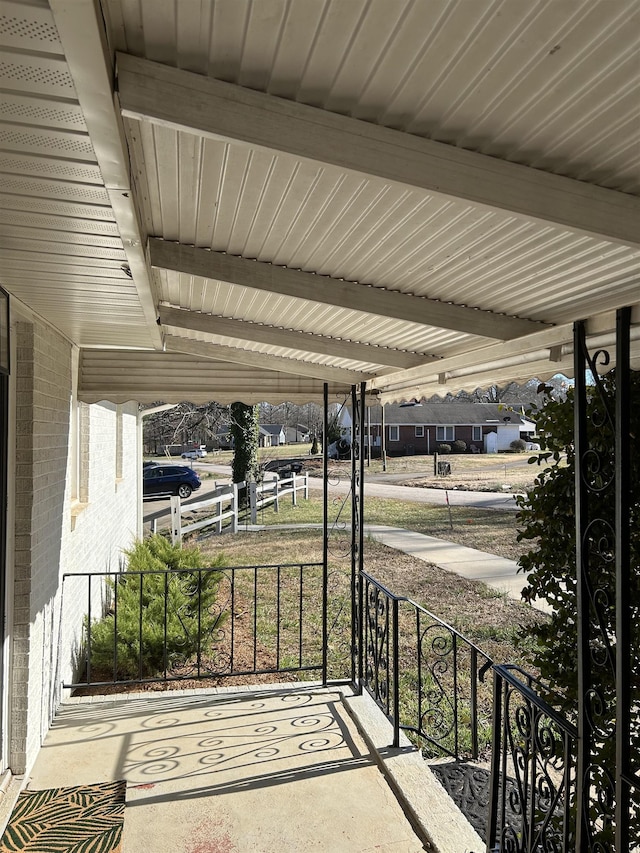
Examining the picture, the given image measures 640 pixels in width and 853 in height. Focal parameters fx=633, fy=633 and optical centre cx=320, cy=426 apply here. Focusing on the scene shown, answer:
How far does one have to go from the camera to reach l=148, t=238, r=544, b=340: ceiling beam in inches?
99.3

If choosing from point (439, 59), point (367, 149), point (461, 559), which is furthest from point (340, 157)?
point (461, 559)

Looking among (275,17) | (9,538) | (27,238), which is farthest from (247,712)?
(275,17)

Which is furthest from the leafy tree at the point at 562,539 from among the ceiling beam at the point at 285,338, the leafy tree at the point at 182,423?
the leafy tree at the point at 182,423

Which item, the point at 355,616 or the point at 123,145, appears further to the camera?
the point at 355,616

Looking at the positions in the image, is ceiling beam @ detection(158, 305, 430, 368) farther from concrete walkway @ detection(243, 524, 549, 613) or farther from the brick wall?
concrete walkway @ detection(243, 524, 549, 613)

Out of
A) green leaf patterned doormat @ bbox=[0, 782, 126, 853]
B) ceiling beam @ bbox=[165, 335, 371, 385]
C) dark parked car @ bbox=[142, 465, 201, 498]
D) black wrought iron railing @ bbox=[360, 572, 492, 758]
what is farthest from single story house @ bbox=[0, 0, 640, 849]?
dark parked car @ bbox=[142, 465, 201, 498]

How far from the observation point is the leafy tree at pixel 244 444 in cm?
1585

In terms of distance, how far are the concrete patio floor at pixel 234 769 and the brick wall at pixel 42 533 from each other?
1.05 feet

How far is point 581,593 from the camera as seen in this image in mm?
2201

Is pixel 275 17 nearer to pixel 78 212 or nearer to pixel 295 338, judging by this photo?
pixel 78 212

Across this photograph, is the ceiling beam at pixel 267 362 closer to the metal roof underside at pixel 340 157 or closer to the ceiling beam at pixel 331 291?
the metal roof underside at pixel 340 157

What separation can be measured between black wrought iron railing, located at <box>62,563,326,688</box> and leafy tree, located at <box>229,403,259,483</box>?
8916 mm

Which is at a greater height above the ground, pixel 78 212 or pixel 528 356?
pixel 78 212

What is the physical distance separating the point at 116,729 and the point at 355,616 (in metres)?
1.85
